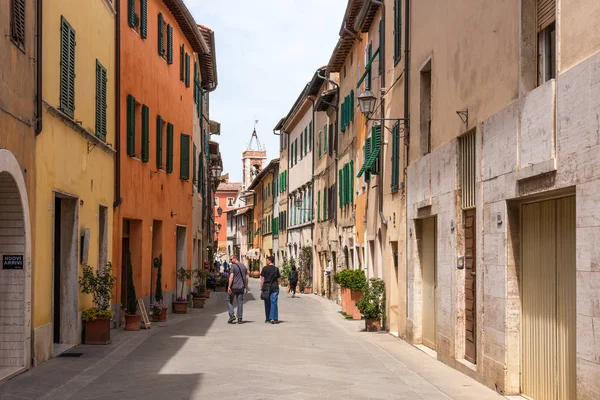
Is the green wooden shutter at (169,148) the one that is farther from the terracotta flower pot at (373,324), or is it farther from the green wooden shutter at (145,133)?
the terracotta flower pot at (373,324)

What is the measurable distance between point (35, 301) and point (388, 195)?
32.5 ft

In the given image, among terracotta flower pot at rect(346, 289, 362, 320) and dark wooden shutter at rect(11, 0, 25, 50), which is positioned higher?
dark wooden shutter at rect(11, 0, 25, 50)

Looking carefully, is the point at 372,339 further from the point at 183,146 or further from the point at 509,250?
the point at 183,146

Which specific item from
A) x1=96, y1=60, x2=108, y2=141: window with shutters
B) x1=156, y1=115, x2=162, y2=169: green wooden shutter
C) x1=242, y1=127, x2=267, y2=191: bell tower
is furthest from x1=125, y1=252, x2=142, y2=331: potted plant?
x1=242, y1=127, x2=267, y2=191: bell tower

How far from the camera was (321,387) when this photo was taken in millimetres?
11555

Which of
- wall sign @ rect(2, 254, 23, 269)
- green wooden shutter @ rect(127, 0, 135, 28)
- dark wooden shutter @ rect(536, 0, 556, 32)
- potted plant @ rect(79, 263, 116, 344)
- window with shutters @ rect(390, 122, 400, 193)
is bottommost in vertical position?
potted plant @ rect(79, 263, 116, 344)

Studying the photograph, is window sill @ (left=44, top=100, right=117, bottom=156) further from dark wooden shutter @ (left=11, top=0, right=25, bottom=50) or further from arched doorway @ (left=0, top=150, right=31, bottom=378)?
arched doorway @ (left=0, top=150, right=31, bottom=378)

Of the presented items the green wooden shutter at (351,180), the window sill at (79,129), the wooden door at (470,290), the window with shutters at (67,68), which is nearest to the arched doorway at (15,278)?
the window sill at (79,129)

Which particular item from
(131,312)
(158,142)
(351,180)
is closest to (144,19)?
(158,142)

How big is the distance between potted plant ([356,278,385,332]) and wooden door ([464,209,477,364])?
6.95 metres

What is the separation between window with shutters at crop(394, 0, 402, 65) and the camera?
18.9m

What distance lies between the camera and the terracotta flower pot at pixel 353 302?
24.7 metres

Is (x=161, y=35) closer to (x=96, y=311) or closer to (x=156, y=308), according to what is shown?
(x=156, y=308)

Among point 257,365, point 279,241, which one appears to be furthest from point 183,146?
point 279,241
